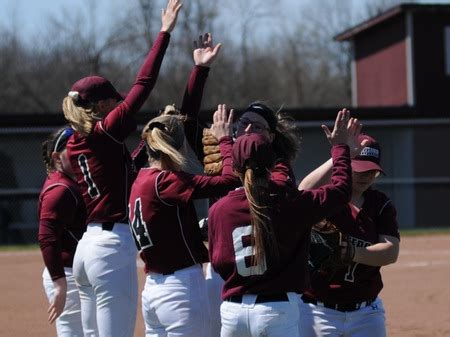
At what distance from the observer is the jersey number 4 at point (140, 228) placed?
16.6ft

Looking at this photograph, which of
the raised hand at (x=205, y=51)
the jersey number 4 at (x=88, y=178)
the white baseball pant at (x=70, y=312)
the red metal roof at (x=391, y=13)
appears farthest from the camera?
the red metal roof at (x=391, y=13)

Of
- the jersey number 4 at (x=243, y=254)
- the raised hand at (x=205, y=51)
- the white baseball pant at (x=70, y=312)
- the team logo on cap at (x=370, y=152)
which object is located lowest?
the white baseball pant at (x=70, y=312)

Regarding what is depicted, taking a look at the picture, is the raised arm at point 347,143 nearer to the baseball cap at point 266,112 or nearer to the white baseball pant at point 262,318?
the baseball cap at point 266,112

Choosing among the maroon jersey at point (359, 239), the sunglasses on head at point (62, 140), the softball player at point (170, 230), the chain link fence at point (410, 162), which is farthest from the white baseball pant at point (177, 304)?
the chain link fence at point (410, 162)

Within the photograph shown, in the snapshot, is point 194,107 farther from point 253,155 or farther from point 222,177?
point 253,155

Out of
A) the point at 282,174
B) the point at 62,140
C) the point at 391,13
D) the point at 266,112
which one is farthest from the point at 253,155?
the point at 391,13

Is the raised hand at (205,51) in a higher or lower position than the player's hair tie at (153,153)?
higher

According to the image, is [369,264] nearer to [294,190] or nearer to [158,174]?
[294,190]

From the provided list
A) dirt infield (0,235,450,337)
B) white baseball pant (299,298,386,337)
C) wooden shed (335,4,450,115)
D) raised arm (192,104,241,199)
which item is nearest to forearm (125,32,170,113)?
raised arm (192,104,241,199)

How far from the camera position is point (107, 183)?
5539 mm

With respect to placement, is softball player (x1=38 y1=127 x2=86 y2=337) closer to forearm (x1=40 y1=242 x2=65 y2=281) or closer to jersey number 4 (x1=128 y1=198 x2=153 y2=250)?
forearm (x1=40 y1=242 x2=65 y2=281)

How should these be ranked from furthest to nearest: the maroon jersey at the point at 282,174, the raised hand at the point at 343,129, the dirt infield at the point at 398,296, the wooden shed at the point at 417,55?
the wooden shed at the point at 417,55 → the dirt infield at the point at 398,296 → the raised hand at the point at 343,129 → the maroon jersey at the point at 282,174

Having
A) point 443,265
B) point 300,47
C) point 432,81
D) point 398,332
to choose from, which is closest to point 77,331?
point 398,332

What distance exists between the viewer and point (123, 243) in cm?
550
